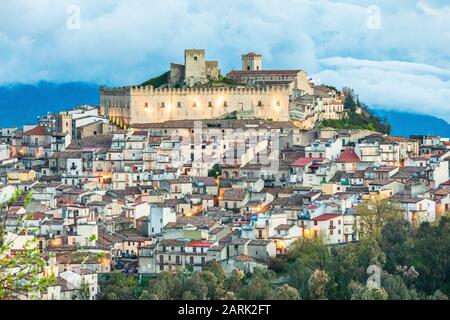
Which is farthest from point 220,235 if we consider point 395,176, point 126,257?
point 395,176

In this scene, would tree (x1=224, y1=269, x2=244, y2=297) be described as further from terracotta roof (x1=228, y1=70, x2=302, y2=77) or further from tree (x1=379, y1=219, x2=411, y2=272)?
terracotta roof (x1=228, y1=70, x2=302, y2=77)

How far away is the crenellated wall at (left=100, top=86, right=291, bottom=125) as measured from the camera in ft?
125

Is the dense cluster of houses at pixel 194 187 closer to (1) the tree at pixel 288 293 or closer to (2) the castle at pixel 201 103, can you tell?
(2) the castle at pixel 201 103

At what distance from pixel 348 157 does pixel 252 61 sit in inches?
469

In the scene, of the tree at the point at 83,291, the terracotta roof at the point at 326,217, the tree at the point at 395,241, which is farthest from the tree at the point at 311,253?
the tree at the point at 83,291

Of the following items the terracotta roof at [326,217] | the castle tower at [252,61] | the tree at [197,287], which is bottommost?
the tree at [197,287]

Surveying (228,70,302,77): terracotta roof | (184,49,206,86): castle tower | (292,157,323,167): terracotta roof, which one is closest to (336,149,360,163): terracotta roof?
(292,157,323,167): terracotta roof

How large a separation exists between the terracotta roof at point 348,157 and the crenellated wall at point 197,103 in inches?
220

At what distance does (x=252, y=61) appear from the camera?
4341 centimetres

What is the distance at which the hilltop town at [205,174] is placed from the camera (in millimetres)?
24453

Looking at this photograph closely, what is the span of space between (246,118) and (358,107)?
5559 millimetres

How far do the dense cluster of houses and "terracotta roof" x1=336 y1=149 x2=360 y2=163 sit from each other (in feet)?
0.20

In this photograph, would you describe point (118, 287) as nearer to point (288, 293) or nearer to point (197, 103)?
point (288, 293)

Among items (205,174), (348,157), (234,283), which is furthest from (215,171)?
(234,283)
